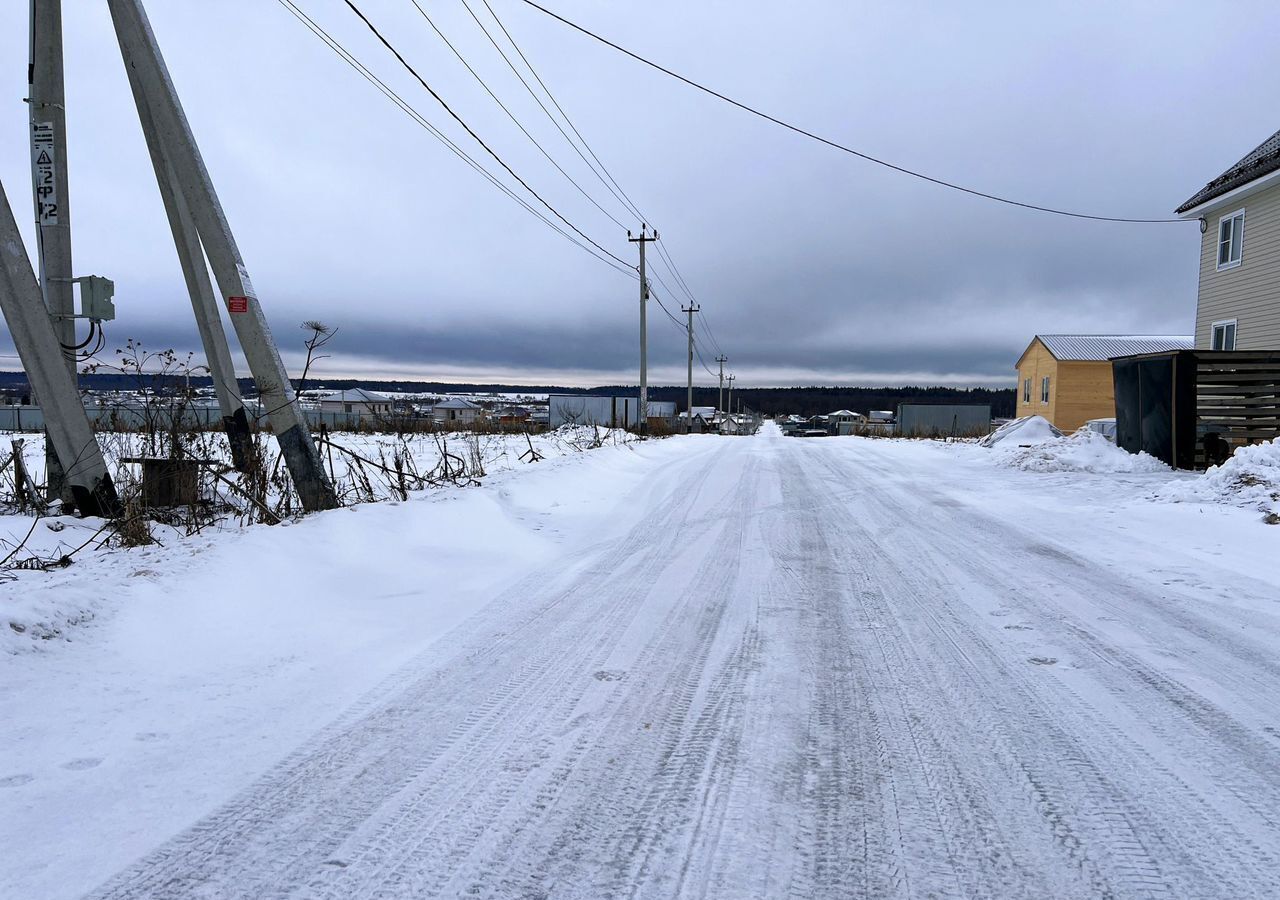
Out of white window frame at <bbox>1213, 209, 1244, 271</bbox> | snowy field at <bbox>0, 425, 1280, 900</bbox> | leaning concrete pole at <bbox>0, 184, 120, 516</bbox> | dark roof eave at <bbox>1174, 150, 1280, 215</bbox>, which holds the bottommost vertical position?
snowy field at <bbox>0, 425, 1280, 900</bbox>

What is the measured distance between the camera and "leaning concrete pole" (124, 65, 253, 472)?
23.4 ft

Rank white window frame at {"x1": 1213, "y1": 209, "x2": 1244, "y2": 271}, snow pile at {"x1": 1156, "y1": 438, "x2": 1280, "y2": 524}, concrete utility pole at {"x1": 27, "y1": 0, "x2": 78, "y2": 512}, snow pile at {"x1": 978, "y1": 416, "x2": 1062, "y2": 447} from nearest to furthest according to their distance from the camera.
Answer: concrete utility pole at {"x1": 27, "y1": 0, "x2": 78, "y2": 512} < snow pile at {"x1": 1156, "y1": 438, "x2": 1280, "y2": 524} < white window frame at {"x1": 1213, "y1": 209, "x2": 1244, "y2": 271} < snow pile at {"x1": 978, "y1": 416, "x2": 1062, "y2": 447}

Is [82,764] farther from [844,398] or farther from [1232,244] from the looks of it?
[844,398]

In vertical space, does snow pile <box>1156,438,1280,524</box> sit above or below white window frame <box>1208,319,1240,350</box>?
below

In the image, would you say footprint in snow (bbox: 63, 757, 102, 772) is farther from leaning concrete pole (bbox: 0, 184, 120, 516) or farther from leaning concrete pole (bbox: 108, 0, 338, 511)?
leaning concrete pole (bbox: 0, 184, 120, 516)

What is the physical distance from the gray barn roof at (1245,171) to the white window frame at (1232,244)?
68 centimetres

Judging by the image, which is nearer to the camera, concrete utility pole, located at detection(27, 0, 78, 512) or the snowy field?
the snowy field

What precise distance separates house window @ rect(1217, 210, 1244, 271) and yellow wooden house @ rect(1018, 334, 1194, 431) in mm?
11969

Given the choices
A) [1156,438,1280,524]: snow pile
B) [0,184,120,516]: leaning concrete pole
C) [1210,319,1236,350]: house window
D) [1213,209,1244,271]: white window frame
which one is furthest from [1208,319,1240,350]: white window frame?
[0,184,120,516]: leaning concrete pole

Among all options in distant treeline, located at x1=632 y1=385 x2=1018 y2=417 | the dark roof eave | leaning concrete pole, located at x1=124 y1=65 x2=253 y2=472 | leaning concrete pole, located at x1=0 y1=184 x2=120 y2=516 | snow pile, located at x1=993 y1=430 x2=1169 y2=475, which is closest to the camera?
leaning concrete pole, located at x1=0 y1=184 x2=120 y2=516

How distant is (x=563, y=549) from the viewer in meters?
6.25

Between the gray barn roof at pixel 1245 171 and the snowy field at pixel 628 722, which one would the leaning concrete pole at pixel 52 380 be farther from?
the gray barn roof at pixel 1245 171

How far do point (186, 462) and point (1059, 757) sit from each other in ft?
21.8

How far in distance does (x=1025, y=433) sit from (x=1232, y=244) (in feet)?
21.7
